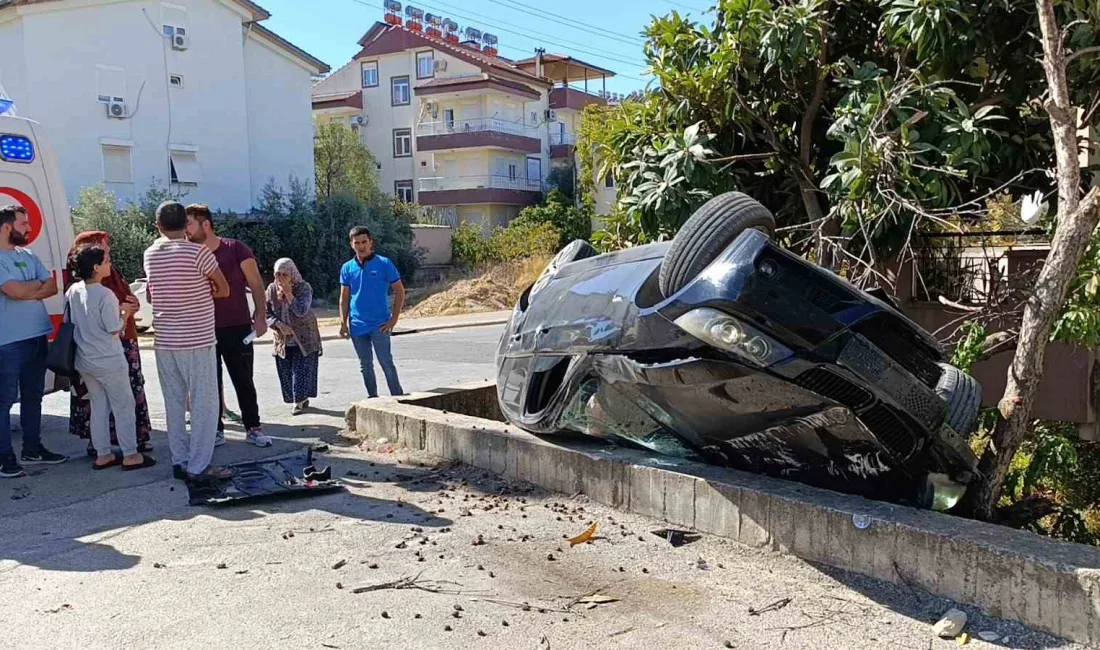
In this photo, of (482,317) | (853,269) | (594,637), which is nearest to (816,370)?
(594,637)

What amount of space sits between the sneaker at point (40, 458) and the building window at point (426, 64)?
43257mm

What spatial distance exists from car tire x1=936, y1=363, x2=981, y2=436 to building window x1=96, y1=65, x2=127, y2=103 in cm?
3110

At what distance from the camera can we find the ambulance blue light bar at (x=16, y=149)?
A: 7184 mm

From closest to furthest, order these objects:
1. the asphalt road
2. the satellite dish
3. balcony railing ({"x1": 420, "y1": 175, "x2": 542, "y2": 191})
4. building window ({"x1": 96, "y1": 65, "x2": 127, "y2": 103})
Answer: the asphalt road → the satellite dish → building window ({"x1": 96, "y1": 65, "x2": 127, "y2": 103}) → balcony railing ({"x1": 420, "y1": 175, "x2": 542, "y2": 191})

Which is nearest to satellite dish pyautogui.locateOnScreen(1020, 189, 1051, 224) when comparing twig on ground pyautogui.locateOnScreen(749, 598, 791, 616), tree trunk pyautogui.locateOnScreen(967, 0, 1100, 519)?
tree trunk pyautogui.locateOnScreen(967, 0, 1100, 519)

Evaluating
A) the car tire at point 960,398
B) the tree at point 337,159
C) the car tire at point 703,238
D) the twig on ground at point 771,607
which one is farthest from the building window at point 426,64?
the twig on ground at point 771,607

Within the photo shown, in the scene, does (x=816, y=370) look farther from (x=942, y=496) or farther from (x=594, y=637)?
(x=594, y=637)

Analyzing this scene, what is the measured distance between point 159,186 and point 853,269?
29607mm

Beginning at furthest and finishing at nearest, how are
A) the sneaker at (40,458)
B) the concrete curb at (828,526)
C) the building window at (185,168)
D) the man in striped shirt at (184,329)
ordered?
the building window at (185,168), the sneaker at (40,458), the man in striped shirt at (184,329), the concrete curb at (828,526)

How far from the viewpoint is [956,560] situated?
359 centimetres

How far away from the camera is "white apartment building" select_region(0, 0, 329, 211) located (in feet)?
92.9

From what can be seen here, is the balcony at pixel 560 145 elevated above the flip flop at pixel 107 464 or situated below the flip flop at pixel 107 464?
above

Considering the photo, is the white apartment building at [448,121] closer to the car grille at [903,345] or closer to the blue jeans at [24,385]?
the blue jeans at [24,385]

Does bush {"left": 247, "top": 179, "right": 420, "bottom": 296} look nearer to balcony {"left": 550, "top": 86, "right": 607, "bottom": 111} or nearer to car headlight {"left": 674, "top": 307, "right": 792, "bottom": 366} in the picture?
balcony {"left": 550, "top": 86, "right": 607, "bottom": 111}
